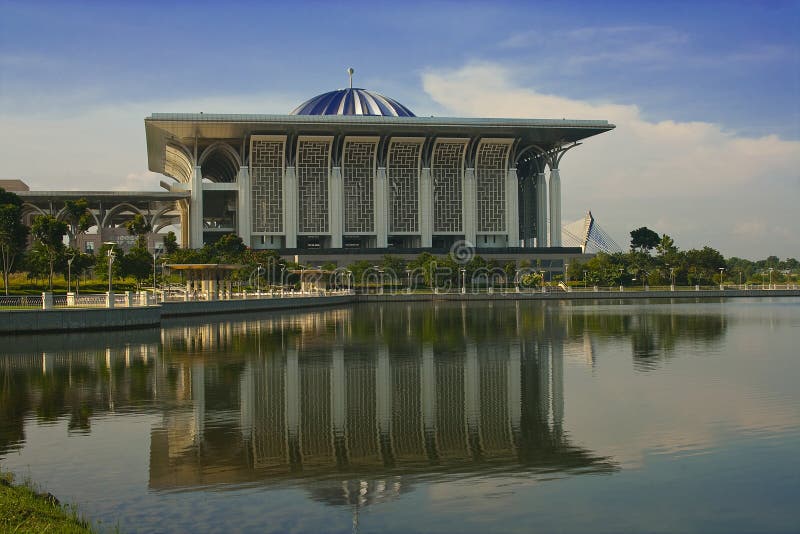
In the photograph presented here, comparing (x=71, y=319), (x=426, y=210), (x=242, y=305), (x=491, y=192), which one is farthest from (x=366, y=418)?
(x=491, y=192)

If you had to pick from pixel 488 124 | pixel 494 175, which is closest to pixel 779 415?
pixel 488 124

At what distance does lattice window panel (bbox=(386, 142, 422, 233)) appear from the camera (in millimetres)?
101562

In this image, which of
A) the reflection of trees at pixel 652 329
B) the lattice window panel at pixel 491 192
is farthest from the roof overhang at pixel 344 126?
the reflection of trees at pixel 652 329

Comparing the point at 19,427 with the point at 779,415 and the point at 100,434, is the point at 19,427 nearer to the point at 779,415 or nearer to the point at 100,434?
the point at 100,434

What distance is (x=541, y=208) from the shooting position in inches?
4242

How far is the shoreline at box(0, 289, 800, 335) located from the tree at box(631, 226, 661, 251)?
87.8 feet

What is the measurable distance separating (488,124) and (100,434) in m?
83.1

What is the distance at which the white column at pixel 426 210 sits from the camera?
101619mm

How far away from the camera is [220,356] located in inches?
1113

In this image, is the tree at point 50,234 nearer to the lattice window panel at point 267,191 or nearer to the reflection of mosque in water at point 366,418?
the reflection of mosque in water at point 366,418

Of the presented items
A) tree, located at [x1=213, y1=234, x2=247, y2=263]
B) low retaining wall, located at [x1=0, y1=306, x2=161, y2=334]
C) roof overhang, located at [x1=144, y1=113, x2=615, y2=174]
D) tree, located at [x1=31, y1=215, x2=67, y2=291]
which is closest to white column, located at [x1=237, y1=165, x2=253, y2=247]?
roof overhang, located at [x1=144, y1=113, x2=615, y2=174]

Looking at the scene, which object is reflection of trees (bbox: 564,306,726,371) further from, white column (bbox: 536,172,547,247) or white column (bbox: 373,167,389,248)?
white column (bbox: 536,172,547,247)

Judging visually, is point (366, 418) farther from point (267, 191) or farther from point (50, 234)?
point (267, 191)

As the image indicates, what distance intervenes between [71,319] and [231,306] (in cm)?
1849
